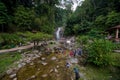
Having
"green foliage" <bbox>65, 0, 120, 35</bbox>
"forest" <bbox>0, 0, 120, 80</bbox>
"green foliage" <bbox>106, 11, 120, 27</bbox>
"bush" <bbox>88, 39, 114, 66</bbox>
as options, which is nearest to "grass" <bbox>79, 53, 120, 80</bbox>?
"forest" <bbox>0, 0, 120, 80</bbox>

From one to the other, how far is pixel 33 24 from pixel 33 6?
712 cm

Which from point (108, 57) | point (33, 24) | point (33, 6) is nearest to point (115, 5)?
point (108, 57)

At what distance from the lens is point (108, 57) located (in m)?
9.10

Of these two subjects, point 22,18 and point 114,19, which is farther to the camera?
point 22,18

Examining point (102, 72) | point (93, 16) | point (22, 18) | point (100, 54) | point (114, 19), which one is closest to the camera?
point (102, 72)

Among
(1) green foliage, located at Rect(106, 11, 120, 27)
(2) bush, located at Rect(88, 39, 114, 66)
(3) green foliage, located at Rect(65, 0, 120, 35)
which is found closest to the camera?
(2) bush, located at Rect(88, 39, 114, 66)

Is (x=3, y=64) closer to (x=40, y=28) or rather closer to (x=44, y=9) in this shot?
(x=40, y=28)

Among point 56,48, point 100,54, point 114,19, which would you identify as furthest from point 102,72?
point 114,19

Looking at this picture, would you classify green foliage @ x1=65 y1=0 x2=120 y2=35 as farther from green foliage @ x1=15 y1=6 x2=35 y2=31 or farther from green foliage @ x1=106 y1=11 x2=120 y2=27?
green foliage @ x1=15 y1=6 x2=35 y2=31

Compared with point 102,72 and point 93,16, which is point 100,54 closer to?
point 102,72

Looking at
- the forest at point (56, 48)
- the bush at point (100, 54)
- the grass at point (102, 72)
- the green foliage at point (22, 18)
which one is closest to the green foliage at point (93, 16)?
the forest at point (56, 48)

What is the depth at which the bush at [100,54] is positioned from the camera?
9.07 meters

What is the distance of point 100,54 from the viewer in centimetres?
919

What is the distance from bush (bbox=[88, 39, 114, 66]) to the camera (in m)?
9.07
